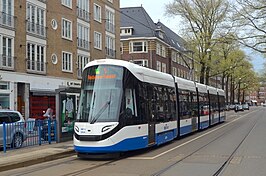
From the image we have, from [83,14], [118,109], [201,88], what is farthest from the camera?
[83,14]

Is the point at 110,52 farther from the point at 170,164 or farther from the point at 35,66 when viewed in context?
the point at 170,164

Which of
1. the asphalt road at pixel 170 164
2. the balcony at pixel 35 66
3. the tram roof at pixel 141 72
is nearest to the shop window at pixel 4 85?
the balcony at pixel 35 66

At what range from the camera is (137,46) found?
65750 millimetres

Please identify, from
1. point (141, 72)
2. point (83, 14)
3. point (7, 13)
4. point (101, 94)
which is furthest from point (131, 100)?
point (83, 14)

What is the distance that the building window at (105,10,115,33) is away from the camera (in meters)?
47.3

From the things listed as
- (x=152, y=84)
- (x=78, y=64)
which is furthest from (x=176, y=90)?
(x=78, y=64)

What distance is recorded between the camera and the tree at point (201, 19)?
163 feet

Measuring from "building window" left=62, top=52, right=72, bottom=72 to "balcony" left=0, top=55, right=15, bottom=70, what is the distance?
7.65 metres

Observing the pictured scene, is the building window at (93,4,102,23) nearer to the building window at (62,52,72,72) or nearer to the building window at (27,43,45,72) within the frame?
the building window at (62,52,72,72)

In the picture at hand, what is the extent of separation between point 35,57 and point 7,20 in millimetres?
4188

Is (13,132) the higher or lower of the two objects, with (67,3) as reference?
lower

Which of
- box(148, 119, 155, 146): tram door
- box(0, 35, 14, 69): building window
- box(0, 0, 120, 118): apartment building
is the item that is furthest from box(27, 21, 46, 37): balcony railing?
box(148, 119, 155, 146): tram door

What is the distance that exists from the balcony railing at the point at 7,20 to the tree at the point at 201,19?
26105 millimetres

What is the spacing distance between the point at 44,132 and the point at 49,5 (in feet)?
65.8
